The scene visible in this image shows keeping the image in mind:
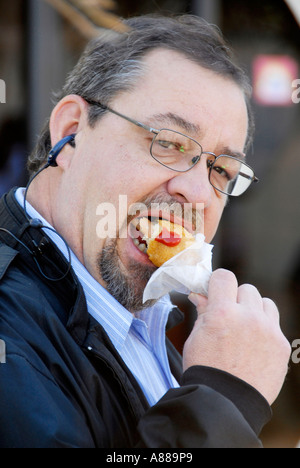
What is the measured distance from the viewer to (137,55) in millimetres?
2191

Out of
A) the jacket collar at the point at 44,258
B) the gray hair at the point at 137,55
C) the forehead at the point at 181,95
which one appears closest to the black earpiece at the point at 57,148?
the gray hair at the point at 137,55

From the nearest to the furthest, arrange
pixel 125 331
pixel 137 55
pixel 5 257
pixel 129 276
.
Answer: pixel 5 257, pixel 125 331, pixel 129 276, pixel 137 55

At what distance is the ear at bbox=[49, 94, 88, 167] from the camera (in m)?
2.19

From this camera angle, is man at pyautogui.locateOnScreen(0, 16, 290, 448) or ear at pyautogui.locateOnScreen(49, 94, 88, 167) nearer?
man at pyautogui.locateOnScreen(0, 16, 290, 448)

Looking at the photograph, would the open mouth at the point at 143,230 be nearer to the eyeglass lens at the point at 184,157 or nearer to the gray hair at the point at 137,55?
the eyeglass lens at the point at 184,157

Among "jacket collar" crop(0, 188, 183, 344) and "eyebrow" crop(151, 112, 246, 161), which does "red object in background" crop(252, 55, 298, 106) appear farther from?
"jacket collar" crop(0, 188, 183, 344)

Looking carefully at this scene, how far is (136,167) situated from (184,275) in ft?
1.43

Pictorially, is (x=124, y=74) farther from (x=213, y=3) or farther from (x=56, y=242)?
(x=213, y=3)

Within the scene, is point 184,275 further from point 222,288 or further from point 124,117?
point 124,117

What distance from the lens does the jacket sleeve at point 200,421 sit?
137cm

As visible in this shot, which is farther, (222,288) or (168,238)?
(168,238)

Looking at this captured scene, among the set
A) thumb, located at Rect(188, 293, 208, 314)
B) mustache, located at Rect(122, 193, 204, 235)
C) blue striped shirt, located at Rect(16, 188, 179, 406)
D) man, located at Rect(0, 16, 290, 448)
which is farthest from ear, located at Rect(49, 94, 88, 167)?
thumb, located at Rect(188, 293, 208, 314)

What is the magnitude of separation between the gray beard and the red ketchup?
106 millimetres

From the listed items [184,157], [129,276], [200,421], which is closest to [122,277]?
[129,276]
